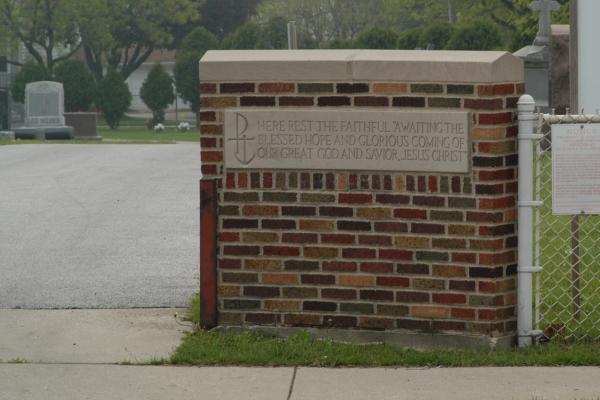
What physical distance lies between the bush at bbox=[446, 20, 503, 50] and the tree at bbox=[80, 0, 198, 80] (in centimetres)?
2768

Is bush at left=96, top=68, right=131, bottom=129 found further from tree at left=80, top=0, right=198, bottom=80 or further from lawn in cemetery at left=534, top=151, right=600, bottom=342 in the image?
lawn in cemetery at left=534, top=151, right=600, bottom=342

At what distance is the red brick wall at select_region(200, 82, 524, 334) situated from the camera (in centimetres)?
713

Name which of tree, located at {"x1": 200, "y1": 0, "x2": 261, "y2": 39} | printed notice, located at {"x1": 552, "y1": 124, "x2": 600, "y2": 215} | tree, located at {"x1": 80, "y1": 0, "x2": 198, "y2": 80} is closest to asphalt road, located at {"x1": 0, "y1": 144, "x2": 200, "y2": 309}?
printed notice, located at {"x1": 552, "y1": 124, "x2": 600, "y2": 215}

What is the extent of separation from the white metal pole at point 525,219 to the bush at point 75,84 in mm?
55417

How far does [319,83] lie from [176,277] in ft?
10.2

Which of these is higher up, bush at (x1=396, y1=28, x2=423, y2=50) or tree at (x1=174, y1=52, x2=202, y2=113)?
bush at (x1=396, y1=28, x2=423, y2=50)

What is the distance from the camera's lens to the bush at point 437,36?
153ft

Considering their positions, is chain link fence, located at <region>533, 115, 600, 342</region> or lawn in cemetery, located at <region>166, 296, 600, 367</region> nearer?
lawn in cemetery, located at <region>166, 296, 600, 367</region>

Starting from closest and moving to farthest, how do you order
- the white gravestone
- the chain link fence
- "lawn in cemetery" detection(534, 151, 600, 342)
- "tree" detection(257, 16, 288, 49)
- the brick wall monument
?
the brick wall monument < the chain link fence < "lawn in cemetery" detection(534, 151, 600, 342) < the white gravestone < "tree" detection(257, 16, 288, 49)

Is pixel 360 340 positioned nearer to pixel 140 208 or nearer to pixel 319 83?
pixel 319 83

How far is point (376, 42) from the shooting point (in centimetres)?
4941

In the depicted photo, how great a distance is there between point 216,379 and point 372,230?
1313 millimetres

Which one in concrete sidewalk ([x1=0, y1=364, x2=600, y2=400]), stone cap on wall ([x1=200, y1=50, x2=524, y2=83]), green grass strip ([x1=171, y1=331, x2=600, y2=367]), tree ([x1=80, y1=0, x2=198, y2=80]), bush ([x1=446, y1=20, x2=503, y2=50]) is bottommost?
concrete sidewalk ([x1=0, y1=364, x2=600, y2=400])

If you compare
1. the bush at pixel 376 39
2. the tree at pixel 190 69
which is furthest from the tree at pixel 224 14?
the bush at pixel 376 39
